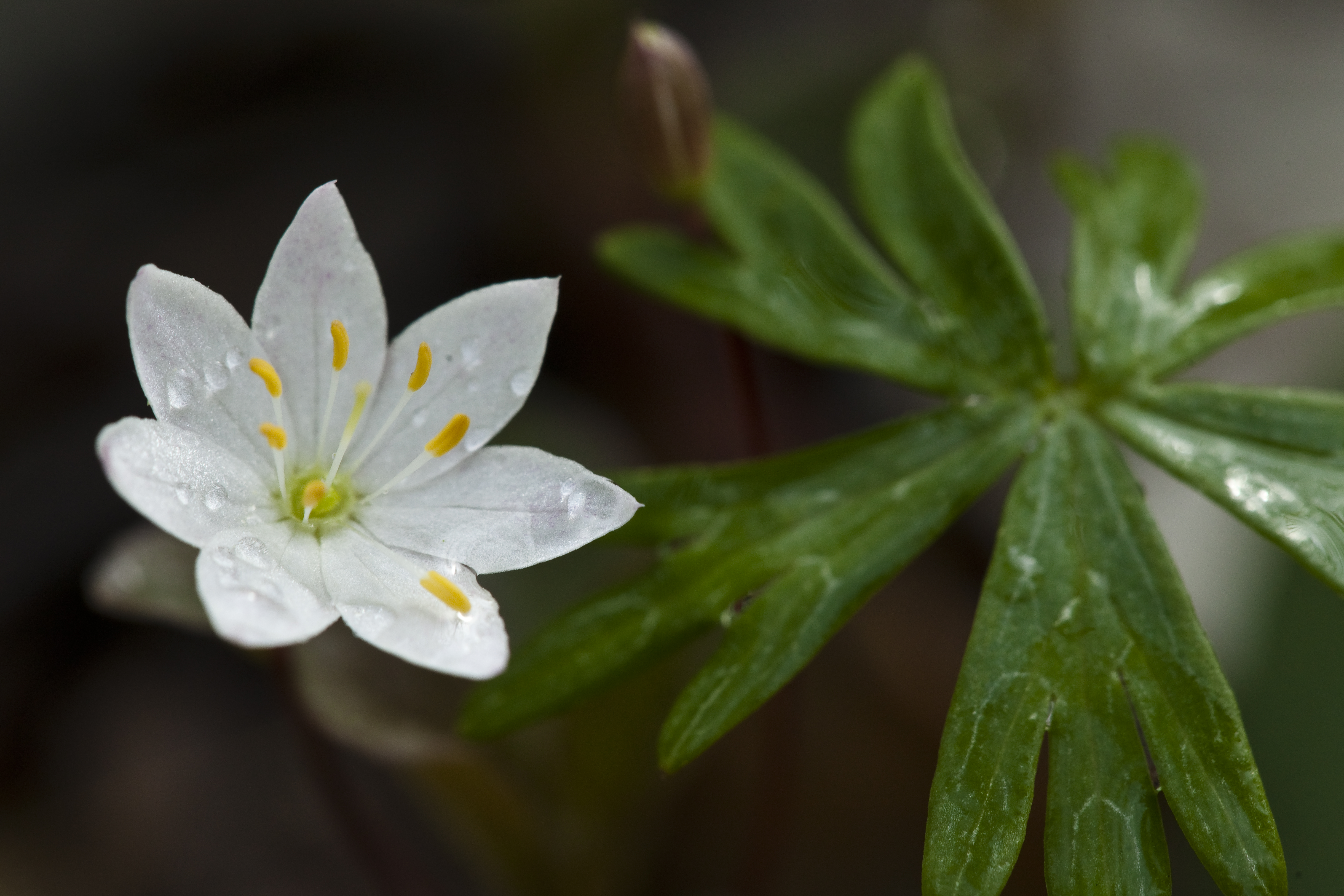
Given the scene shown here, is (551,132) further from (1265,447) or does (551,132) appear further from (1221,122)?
(1265,447)

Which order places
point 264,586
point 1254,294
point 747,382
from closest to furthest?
point 264,586
point 1254,294
point 747,382

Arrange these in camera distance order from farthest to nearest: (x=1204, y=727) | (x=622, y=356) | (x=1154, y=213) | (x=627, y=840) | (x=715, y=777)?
(x=622, y=356) < (x=715, y=777) < (x=627, y=840) < (x=1154, y=213) < (x=1204, y=727)

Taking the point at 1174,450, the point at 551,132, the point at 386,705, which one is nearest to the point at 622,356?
the point at 551,132

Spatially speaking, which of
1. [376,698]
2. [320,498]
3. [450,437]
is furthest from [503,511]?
[376,698]

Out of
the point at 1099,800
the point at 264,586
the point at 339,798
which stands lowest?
the point at 339,798

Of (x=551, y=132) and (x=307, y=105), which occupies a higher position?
(x=551, y=132)

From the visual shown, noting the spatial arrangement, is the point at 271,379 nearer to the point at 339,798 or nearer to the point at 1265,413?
the point at 339,798

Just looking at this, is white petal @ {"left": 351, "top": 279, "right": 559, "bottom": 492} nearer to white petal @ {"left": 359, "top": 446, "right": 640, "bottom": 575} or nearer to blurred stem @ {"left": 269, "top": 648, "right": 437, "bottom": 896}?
white petal @ {"left": 359, "top": 446, "right": 640, "bottom": 575}
